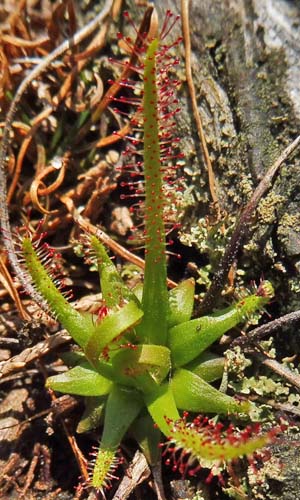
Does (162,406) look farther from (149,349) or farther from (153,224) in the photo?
(153,224)

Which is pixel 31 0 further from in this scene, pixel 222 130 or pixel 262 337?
pixel 262 337

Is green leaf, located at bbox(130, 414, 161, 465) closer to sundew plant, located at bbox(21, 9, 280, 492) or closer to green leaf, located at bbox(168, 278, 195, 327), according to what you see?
sundew plant, located at bbox(21, 9, 280, 492)

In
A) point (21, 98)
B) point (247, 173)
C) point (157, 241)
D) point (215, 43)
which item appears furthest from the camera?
point (21, 98)

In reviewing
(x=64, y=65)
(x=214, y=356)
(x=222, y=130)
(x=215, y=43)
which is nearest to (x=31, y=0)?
(x=64, y=65)

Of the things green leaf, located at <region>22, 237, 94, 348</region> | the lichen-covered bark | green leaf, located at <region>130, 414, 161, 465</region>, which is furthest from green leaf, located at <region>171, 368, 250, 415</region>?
the lichen-covered bark

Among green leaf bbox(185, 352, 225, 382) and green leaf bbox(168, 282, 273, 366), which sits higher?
green leaf bbox(168, 282, 273, 366)

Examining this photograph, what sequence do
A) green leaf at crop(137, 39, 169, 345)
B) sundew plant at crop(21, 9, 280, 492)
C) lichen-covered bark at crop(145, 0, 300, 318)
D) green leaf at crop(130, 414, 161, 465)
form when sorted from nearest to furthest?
green leaf at crop(137, 39, 169, 345), sundew plant at crop(21, 9, 280, 492), green leaf at crop(130, 414, 161, 465), lichen-covered bark at crop(145, 0, 300, 318)
